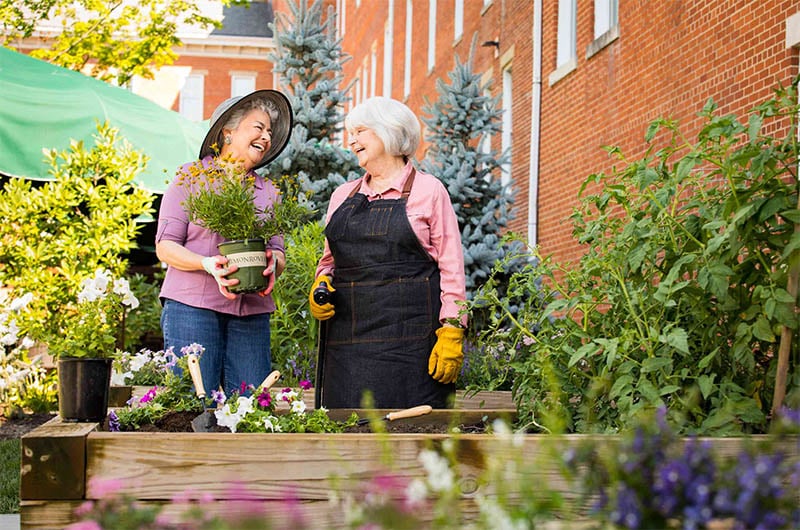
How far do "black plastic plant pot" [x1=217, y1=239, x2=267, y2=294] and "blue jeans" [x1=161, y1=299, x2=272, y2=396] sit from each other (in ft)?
1.29

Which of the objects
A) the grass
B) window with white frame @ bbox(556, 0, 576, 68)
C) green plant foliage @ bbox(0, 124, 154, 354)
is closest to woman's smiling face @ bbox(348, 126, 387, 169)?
the grass

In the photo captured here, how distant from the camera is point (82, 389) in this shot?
9.36 feet

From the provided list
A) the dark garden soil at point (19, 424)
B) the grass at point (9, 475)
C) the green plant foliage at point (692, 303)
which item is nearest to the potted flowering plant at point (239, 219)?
the green plant foliage at point (692, 303)

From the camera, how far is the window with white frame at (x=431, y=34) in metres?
22.1

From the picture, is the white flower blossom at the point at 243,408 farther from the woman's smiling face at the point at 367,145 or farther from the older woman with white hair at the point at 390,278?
the woman's smiling face at the point at 367,145

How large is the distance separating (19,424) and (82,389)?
5.77 meters

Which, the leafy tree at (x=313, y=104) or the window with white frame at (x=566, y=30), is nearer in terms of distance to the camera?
the leafy tree at (x=313, y=104)

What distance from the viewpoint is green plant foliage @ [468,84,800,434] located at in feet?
8.63

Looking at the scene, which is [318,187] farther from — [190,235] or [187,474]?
[187,474]

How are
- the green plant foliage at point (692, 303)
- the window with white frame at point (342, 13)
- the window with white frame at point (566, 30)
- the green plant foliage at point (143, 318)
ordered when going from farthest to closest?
the window with white frame at point (342, 13), the window with white frame at point (566, 30), the green plant foliage at point (143, 318), the green plant foliage at point (692, 303)

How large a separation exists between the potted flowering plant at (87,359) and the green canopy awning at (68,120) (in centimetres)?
573

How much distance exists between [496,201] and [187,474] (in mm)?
7172

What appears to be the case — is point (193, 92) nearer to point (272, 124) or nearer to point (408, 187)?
point (272, 124)

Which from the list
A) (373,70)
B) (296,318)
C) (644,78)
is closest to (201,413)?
(296,318)
